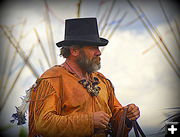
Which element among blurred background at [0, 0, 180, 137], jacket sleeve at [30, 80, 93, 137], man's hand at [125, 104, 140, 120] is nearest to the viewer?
jacket sleeve at [30, 80, 93, 137]

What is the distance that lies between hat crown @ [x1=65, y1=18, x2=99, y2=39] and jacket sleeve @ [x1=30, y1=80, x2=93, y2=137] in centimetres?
68

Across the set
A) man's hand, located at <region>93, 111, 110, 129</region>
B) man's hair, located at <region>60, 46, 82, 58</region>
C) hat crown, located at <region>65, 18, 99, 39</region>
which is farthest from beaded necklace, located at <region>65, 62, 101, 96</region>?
hat crown, located at <region>65, 18, 99, 39</region>

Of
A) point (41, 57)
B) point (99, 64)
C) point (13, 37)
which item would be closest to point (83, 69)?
point (99, 64)

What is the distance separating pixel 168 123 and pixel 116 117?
2.19ft

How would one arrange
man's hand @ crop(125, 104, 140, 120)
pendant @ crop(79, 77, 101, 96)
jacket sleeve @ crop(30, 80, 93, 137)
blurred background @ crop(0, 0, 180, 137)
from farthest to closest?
blurred background @ crop(0, 0, 180, 137) < man's hand @ crop(125, 104, 140, 120) < pendant @ crop(79, 77, 101, 96) < jacket sleeve @ crop(30, 80, 93, 137)

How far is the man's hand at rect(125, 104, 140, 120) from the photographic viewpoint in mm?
4715

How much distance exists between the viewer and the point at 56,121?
4.39 meters

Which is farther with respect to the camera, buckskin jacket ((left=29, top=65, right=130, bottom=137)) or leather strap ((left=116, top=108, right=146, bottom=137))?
leather strap ((left=116, top=108, right=146, bottom=137))

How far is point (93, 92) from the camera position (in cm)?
461

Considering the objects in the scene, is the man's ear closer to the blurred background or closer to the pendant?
the blurred background

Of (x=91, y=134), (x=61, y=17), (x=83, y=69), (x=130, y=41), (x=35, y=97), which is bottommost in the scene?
(x=91, y=134)

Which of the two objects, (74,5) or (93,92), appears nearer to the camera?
(93,92)

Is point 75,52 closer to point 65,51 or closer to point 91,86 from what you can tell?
point 65,51

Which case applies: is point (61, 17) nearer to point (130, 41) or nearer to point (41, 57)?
point (41, 57)
